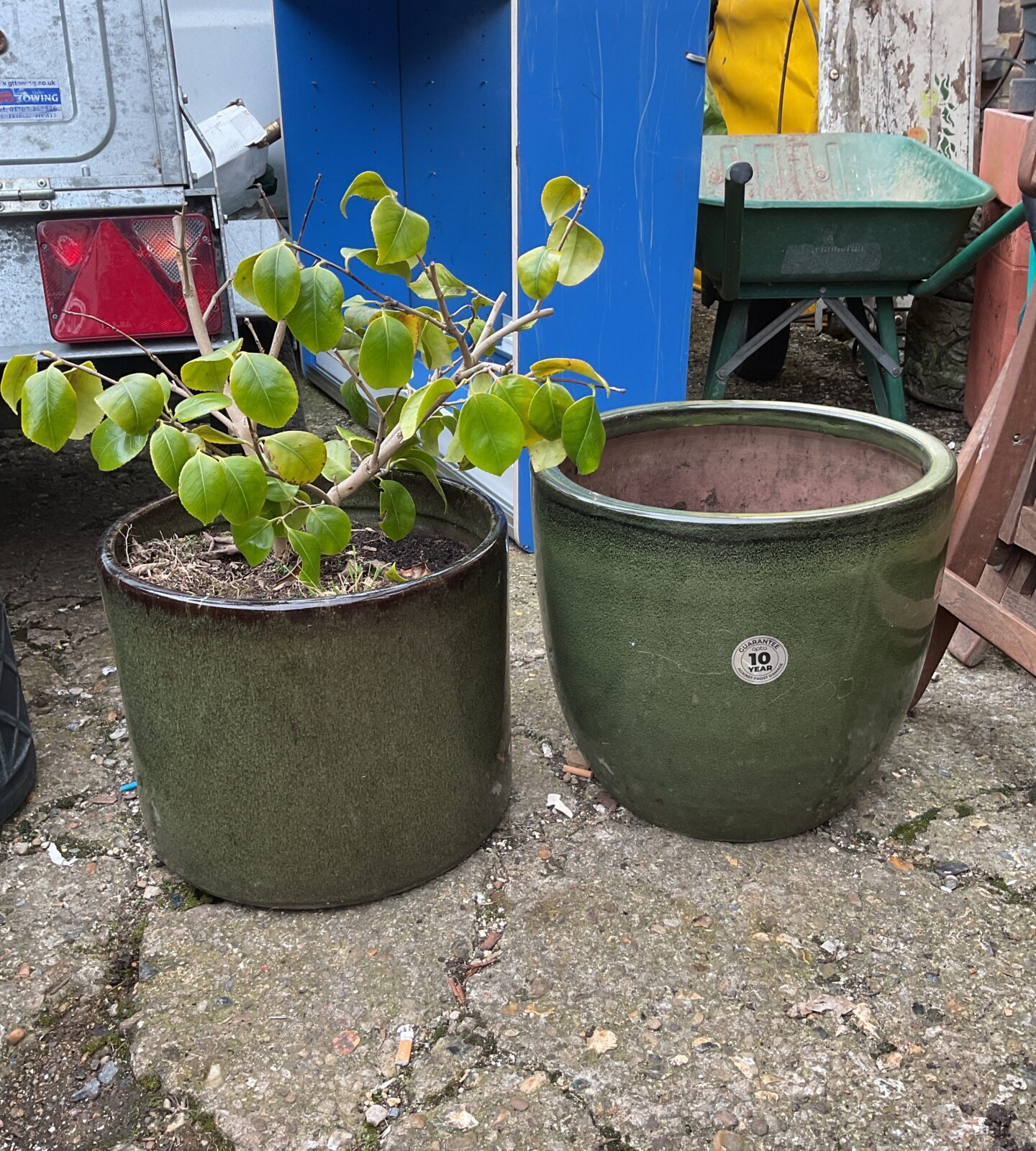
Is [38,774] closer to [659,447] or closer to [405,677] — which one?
[405,677]

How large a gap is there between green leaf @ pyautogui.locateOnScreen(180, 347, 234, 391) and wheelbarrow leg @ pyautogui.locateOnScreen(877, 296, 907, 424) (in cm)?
273

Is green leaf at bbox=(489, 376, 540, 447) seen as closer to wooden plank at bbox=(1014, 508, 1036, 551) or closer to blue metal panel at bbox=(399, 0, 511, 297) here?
wooden plank at bbox=(1014, 508, 1036, 551)

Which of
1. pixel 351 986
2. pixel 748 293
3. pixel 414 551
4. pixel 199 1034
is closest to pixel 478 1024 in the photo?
pixel 351 986

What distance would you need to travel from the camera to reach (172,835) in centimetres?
163

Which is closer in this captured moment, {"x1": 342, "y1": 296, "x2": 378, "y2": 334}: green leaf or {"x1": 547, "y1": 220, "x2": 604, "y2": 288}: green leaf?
{"x1": 547, "y1": 220, "x2": 604, "y2": 288}: green leaf

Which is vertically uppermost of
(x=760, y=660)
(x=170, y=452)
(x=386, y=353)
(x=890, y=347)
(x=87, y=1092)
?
A: (x=386, y=353)

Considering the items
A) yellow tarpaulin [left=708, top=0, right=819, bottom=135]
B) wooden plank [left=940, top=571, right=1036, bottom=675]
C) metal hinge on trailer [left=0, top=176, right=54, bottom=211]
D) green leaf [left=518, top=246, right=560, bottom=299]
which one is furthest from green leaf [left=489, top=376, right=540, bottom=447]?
yellow tarpaulin [left=708, top=0, right=819, bottom=135]

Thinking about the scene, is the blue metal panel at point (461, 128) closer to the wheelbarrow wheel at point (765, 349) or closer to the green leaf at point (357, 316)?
the wheelbarrow wheel at point (765, 349)

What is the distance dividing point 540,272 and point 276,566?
0.63 metres

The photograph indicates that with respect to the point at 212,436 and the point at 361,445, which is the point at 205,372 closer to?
the point at 212,436

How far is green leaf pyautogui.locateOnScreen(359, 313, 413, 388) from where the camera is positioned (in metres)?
1.34

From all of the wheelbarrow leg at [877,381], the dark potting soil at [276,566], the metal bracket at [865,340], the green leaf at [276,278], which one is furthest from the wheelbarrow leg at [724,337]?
the green leaf at [276,278]

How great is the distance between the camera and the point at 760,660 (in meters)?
1.52

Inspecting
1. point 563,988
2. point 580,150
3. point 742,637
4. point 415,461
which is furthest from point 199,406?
point 580,150
